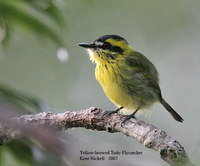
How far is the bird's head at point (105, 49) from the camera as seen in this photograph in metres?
3.62

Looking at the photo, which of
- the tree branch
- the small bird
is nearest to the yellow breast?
the small bird

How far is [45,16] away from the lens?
94.0 inches

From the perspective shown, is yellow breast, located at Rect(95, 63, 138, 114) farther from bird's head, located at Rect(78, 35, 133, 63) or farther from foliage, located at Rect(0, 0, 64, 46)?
foliage, located at Rect(0, 0, 64, 46)

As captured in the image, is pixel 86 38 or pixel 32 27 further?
pixel 86 38

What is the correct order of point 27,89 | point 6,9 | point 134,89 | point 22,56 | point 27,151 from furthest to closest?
point 22,56
point 27,89
point 134,89
point 6,9
point 27,151

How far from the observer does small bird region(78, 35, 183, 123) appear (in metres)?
3.34

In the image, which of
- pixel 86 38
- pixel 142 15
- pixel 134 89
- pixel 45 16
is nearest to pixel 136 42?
pixel 142 15

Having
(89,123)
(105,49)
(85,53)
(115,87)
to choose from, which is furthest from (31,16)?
(85,53)

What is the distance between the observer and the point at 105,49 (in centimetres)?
365

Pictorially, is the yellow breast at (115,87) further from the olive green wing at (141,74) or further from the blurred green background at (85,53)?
the blurred green background at (85,53)

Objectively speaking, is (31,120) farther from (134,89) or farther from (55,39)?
(134,89)

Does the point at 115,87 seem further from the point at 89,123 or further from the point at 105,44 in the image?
the point at 89,123

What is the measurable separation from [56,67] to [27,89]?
0.78m

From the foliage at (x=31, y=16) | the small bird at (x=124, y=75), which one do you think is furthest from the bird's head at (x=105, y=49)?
the foliage at (x=31, y=16)
